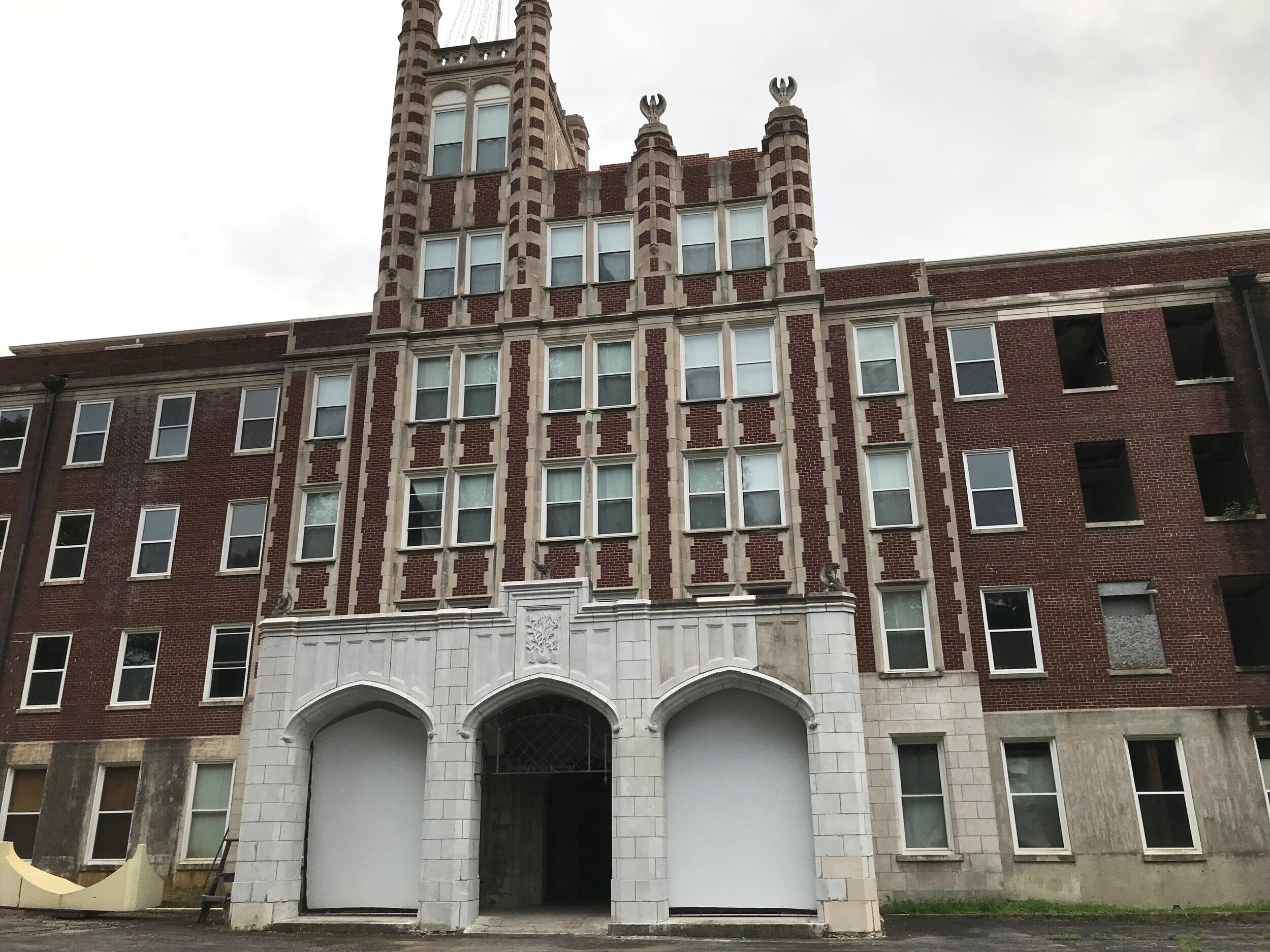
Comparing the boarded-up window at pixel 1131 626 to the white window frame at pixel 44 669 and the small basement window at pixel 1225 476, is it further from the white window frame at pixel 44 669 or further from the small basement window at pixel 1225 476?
the white window frame at pixel 44 669

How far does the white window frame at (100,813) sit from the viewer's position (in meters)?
29.5

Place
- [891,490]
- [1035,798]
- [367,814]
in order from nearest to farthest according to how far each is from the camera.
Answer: [367,814], [1035,798], [891,490]

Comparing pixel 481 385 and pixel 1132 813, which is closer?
pixel 1132 813

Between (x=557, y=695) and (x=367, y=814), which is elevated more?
(x=557, y=695)

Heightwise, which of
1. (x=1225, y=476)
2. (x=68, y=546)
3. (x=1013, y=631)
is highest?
(x=1225, y=476)

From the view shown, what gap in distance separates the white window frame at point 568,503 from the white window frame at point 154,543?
1200 cm

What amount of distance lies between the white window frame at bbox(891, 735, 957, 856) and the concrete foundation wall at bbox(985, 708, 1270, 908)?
1273mm

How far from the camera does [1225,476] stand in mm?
29734

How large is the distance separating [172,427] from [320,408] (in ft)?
18.3

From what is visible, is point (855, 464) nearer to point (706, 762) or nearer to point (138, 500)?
point (706, 762)

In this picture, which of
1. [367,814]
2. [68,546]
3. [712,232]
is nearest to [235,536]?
[68,546]

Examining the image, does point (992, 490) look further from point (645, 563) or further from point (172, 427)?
point (172, 427)

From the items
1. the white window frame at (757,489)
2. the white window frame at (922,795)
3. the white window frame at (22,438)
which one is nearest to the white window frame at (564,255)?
the white window frame at (757,489)

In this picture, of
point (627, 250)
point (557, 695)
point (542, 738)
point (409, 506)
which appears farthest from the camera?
point (627, 250)
